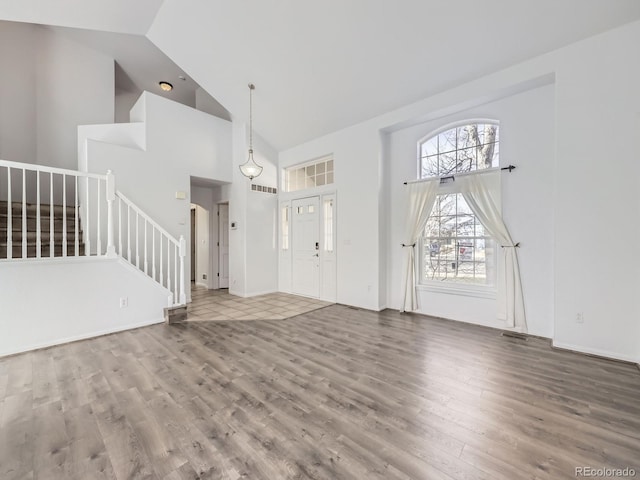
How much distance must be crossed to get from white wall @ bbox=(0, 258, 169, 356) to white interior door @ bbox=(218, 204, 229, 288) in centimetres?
300

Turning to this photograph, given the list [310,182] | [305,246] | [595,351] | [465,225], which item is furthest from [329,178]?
[595,351]

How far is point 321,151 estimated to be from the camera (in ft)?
18.8

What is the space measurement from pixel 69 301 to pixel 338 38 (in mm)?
4928

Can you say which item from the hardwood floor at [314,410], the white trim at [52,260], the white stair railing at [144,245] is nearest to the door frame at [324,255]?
the hardwood floor at [314,410]

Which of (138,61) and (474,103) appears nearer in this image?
(474,103)

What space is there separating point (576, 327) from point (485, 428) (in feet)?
7.30

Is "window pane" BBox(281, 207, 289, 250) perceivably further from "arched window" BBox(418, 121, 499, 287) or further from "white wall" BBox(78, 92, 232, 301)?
"arched window" BBox(418, 121, 499, 287)

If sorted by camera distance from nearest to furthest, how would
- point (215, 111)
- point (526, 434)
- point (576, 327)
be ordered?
1. point (526, 434)
2. point (576, 327)
3. point (215, 111)

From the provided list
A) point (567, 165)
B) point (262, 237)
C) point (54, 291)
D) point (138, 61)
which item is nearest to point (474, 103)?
point (567, 165)

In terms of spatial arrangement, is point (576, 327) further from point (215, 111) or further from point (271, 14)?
point (215, 111)

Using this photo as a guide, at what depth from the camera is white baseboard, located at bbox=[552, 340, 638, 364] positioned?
2858 millimetres

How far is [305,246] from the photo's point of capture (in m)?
6.09

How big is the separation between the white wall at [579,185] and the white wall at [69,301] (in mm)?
5274

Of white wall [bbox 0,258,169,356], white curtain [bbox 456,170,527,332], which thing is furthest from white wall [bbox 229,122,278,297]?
white curtain [bbox 456,170,527,332]
